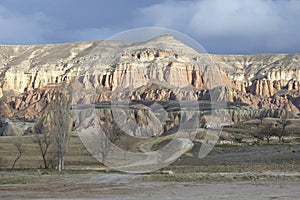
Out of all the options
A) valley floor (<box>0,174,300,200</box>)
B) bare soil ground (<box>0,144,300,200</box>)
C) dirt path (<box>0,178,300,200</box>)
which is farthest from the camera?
bare soil ground (<box>0,144,300,200</box>)

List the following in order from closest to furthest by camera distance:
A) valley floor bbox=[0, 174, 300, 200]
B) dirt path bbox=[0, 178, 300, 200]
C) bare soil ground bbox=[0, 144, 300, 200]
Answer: dirt path bbox=[0, 178, 300, 200]
valley floor bbox=[0, 174, 300, 200]
bare soil ground bbox=[0, 144, 300, 200]

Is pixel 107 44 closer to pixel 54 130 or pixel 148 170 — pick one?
pixel 148 170

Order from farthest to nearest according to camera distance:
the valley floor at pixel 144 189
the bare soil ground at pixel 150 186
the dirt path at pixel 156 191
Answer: the bare soil ground at pixel 150 186, the valley floor at pixel 144 189, the dirt path at pixel 156 191

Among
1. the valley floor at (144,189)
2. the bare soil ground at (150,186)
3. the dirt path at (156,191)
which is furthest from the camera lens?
the bare soil ground at (150,186)

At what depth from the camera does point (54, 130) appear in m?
45.4


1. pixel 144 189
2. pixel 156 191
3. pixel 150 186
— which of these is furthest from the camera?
pixel 150 186

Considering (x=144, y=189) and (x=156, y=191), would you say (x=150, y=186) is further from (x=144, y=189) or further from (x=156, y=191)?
(x=156, y=191)

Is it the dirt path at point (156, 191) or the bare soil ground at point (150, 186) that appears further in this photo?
the bare soil ground at point (150, 186)

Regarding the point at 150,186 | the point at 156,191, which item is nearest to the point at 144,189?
the point at 156,191

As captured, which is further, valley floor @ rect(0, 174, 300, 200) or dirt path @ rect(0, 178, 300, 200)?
valley floor @ rect(0, 174, 300, 200)

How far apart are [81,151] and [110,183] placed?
4455 centimetres

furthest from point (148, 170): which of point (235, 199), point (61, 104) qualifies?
point (235, 199)

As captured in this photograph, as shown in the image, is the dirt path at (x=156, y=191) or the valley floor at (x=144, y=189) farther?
the valley floor at (x=144, y=189)

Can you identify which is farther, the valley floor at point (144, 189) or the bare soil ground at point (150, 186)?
the bare soil ground at point (150, 186)
